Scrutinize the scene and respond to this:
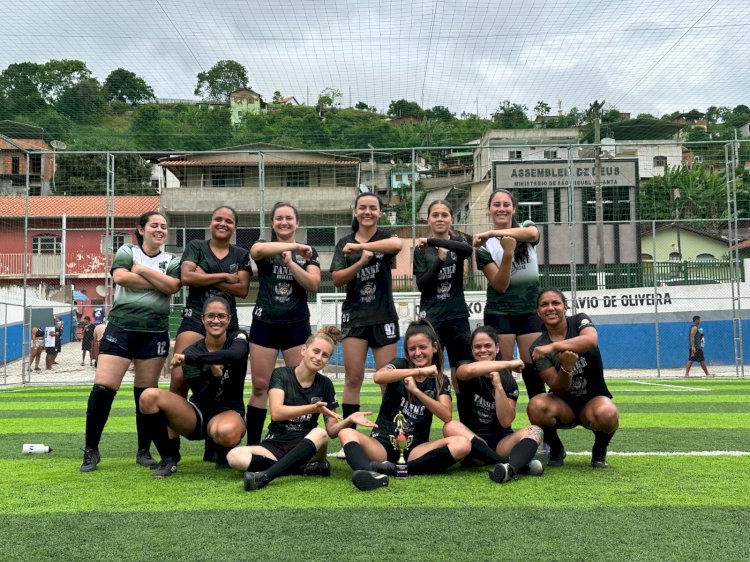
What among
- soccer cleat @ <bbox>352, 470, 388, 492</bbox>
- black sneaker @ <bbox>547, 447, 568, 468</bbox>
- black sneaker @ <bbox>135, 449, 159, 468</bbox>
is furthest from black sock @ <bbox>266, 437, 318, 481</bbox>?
black sneaker @ <bbox>547, 447, 568, 468</bbox>

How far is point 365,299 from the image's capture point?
224 inches

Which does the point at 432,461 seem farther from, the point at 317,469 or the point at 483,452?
the point at 317,469

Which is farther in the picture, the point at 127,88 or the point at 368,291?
the point at 127,88

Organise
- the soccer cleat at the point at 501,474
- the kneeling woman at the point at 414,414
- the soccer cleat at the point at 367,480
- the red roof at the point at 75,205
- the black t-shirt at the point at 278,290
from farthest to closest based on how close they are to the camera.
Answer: the red roof at the point at 75,205 → the black t-shirt at the point at 278,290 → the kneeling woman at the point at 414,414 → the soccer cleat at the point at 501,474 → the soccer cleat at the point at 367,480

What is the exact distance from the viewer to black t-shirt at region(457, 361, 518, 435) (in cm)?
525

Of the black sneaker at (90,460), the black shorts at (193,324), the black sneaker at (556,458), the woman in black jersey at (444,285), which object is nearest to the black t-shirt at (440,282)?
the woman in black jersey at (444,285)

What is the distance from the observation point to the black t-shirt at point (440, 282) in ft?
18.8

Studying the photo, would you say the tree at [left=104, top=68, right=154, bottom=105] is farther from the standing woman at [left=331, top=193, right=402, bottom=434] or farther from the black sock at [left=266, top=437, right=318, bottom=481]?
the black sock at [left=266, top=437, right=318, bottom=481]

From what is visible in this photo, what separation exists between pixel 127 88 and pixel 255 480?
23809 mm

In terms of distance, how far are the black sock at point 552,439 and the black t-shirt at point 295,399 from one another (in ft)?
4.96

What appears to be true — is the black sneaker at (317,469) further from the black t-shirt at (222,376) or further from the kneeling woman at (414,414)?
the black t-shirt at (222,376)

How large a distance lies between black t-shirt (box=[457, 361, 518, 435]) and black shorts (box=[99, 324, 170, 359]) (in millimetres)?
2252

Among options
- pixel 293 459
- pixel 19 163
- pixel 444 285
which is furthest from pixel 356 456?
pixel 19 163

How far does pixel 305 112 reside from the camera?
966 inches
